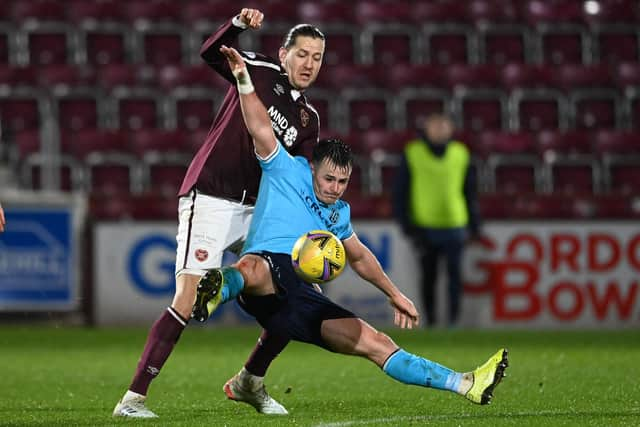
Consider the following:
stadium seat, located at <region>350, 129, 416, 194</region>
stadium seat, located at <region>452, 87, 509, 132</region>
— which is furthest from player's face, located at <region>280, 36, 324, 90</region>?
stadium seat, located at <region>452, 87, 509, 132</region>

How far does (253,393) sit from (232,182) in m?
1.00

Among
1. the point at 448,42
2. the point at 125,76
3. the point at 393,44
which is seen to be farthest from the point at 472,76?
the point at 125,76

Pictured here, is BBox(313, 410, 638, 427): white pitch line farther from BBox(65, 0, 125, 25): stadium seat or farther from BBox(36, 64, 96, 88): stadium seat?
BBox(65, 0, 125, 25): stadium seat

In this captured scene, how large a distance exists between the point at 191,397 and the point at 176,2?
35.9 feet

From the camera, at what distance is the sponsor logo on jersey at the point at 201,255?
561cm

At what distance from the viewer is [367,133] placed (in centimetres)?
1505

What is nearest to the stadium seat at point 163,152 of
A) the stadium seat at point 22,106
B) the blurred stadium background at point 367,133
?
the blurred stadium background at point 367,133

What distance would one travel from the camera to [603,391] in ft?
21.5

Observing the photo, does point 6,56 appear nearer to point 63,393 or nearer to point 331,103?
point 331,103

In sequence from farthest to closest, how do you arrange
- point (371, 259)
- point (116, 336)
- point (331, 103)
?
1. point (331, 103)
2. point (116, 336)
3. point (371, 259)

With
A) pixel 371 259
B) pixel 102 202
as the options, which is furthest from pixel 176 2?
pixel 371 259

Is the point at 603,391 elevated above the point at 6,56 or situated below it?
below

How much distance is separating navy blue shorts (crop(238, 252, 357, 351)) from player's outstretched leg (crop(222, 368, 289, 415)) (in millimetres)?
652

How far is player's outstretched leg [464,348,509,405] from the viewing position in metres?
5.10
